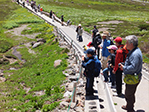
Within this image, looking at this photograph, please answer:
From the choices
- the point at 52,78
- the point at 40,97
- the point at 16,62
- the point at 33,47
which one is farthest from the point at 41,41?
the point at 40,97

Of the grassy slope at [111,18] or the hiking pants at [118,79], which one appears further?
the grassy slope at [111,18]

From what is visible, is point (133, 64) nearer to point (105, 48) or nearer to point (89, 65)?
point (89, 65)

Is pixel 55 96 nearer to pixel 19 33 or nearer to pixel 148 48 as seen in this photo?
pixel 148 48

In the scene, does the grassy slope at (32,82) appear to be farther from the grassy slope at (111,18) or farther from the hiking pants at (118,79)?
the grassy slope at (111,18)

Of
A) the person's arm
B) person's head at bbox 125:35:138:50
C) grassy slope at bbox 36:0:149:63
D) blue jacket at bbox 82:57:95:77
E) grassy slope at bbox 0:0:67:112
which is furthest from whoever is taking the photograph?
grassy slope at bbox 36:0:149:63

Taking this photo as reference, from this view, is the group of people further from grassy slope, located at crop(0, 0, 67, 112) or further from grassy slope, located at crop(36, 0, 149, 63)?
grassy slope, located at crop(36, 0, 149, 63)

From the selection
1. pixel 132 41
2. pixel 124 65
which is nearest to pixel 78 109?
pixel 124 65

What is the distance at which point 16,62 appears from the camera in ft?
72.8

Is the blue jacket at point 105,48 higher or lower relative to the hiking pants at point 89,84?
higher

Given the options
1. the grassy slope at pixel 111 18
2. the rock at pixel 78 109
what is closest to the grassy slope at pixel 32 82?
the rock at pixel 78 109

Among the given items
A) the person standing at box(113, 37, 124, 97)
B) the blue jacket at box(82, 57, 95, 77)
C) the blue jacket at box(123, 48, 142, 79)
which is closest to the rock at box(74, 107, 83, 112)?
the blue jacket at box(82, 57, 95, 77)

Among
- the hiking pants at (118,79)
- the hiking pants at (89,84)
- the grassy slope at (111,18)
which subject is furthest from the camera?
the grassy slope at (111,18)

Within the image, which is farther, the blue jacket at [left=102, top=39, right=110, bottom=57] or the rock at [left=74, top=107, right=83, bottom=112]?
the blue jacket at [left=102, top=39, right=110, bottom=57]

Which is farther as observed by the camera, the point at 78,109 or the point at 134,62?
the point at 78,109
